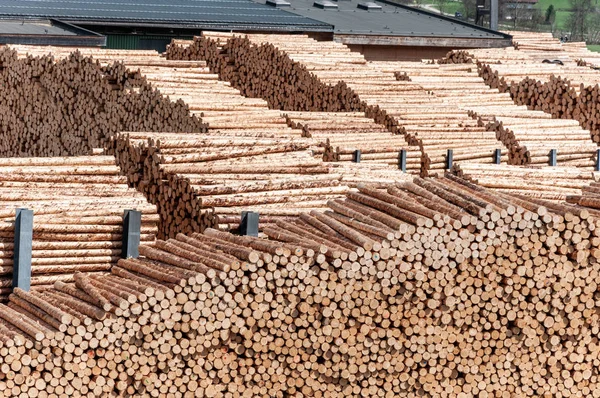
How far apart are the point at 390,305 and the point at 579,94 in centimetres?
1602

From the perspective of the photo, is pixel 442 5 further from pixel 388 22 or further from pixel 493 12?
pixel 388 22

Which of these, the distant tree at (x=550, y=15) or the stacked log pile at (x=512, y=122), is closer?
the stacked log pile at (x=512, y=122)

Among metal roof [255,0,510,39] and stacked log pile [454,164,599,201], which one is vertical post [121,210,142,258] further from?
metal roof [255,0,510,39]

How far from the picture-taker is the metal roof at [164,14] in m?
33.0

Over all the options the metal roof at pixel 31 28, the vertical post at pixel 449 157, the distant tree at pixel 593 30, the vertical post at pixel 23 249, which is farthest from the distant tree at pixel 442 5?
the vertical post at pixel 23 249

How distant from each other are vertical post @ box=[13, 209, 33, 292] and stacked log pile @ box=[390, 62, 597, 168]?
11.8m

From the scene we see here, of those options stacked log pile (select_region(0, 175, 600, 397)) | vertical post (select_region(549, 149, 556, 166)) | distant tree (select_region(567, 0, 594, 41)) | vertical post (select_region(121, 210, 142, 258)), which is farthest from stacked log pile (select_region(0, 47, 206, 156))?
distant tree (select_region(567, 0, 594, 41))

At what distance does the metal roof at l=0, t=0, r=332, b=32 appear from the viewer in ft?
108

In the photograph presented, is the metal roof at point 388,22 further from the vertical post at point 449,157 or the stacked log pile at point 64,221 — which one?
the stacked log pile at point 64,221

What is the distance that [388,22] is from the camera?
39719 mm

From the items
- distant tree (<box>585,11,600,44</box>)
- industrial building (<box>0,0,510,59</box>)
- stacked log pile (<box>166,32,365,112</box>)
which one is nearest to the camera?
stacked log pile (<box>166,32,365,112</box>)

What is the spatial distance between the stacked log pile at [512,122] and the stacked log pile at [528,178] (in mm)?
4586

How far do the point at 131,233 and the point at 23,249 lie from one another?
1297 millimetres

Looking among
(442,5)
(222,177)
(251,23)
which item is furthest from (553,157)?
(442,5)
